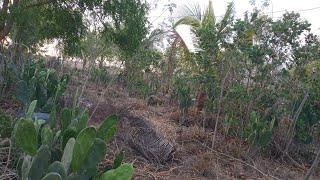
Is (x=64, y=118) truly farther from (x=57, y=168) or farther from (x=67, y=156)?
(x=57, y=168)

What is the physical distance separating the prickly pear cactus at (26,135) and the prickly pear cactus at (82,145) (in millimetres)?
245

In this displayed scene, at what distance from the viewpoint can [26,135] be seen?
2014mm

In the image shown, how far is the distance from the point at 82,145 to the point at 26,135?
326 millimetres

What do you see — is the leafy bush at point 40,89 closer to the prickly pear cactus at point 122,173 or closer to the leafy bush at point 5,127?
the leafy bush at point 5,127

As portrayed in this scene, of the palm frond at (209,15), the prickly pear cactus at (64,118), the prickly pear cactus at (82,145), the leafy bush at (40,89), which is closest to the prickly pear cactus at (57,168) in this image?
the prickly pear cactus at (82,145)

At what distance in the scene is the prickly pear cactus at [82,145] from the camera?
1999 mm

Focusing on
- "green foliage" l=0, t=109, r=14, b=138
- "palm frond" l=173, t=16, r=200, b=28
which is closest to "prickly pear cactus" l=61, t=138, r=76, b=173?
"green foliage" l=0, t=109, r=14, b=138

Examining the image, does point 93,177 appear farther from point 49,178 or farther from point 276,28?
point 276,28

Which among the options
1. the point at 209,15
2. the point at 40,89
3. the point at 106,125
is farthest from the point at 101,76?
the point at 106,125

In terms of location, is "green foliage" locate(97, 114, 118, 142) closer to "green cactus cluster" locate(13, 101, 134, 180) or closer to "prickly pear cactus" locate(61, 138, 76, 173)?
"green cactus cluster" locate(13, 101, 134, 180)

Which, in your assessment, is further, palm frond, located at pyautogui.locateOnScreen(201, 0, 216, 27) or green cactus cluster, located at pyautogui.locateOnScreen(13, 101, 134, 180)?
palm frond, located at pyautogui.locateOnScreen(201, 0, 216, 27)

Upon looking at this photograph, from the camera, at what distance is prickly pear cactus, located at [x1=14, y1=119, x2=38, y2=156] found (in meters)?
1.99

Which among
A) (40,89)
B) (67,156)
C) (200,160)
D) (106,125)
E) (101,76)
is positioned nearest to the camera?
(67,156)

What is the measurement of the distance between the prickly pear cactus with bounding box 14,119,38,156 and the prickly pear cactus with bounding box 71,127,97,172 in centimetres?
24
